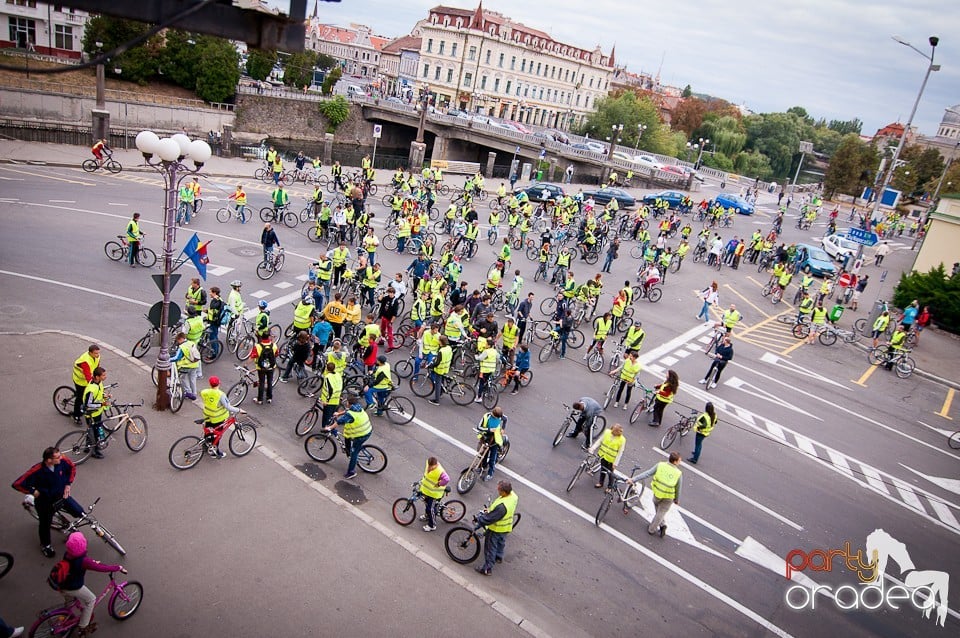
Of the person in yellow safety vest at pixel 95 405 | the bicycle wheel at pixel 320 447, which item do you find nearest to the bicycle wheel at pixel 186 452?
the person in yellow safety vest at pixel 95 405

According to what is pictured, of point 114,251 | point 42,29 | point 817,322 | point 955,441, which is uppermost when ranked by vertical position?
point 42,29

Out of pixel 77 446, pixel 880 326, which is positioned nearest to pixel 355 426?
pixel 77 446

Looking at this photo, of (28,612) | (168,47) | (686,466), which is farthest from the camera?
(168,47)

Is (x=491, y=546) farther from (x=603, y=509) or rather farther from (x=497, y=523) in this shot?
(x=603, y=509)

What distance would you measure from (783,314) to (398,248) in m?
16.6

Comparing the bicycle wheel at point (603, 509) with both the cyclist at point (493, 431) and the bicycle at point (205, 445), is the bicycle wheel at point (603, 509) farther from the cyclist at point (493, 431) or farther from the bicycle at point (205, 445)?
the bicycle at point (205, 445)

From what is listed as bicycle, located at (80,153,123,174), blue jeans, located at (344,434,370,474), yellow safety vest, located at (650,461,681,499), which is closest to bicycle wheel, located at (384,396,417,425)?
blue jeans, located at (344,434,370,474)

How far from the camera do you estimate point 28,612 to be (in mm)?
7160

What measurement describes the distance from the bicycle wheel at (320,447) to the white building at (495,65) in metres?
85.0

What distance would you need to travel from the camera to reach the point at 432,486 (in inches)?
378

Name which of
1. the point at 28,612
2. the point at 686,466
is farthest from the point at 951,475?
the point at 28,612

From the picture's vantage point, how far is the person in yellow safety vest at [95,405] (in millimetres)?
9773

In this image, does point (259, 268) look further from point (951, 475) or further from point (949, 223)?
point (949, 223)

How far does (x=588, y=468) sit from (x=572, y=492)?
60cm
